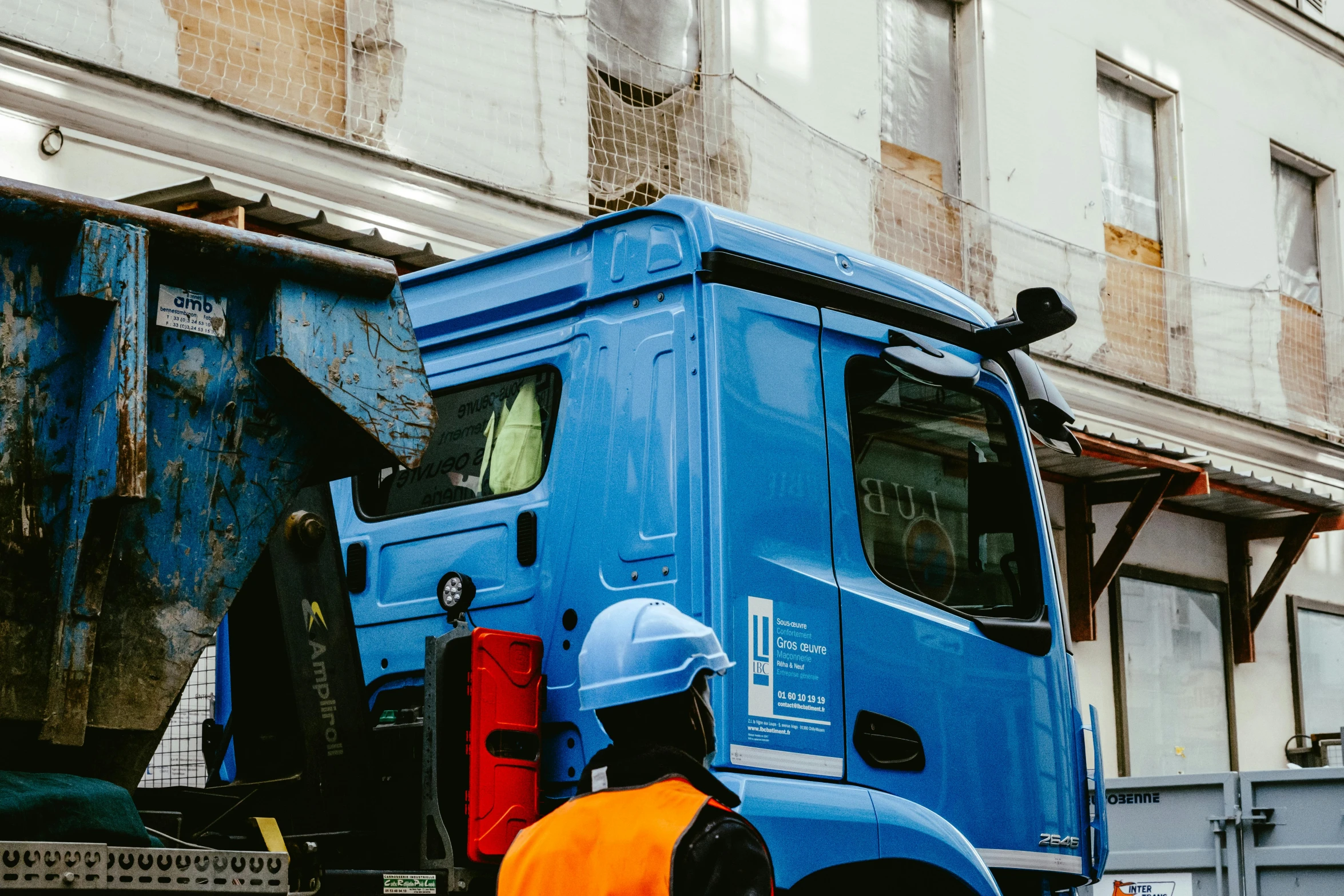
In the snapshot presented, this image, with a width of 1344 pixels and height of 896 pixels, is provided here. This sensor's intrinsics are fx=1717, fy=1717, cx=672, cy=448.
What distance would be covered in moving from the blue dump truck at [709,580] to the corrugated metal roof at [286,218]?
348 cm

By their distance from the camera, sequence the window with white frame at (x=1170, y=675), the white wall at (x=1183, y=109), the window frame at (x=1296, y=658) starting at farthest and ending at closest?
the window frame at (x=1296, y=658) → the white wall at (x=1183, y=109) → the window with white frame at (x=1170, y=675)

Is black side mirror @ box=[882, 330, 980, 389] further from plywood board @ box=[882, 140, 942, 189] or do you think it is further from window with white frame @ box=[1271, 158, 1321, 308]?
window with white frame @ box=[1271, 158, 1321, 308]

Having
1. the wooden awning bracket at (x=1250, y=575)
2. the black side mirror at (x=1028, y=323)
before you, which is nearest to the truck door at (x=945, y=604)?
the black side mirror at (x=1028, y=323)

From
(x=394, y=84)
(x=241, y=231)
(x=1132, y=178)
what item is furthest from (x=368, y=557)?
(x=1132, y=178)

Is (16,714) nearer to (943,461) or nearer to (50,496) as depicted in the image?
(50,496)

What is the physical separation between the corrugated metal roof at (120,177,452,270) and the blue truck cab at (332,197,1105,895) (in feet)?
11.1

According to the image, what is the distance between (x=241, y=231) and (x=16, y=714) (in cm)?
124

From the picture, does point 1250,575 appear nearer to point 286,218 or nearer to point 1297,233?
point 1297,233

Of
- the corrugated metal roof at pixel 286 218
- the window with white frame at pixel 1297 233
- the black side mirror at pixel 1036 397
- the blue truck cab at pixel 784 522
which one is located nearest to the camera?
the blue truck cab at pixel 784 522

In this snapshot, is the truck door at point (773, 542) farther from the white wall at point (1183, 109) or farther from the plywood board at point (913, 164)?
the white wall at point (1183, 109)

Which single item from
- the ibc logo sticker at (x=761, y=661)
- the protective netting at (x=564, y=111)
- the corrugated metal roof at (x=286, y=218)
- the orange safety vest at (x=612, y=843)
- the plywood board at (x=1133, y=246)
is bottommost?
the orange safety vest at (x=612, y=843)

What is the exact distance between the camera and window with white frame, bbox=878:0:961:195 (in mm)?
15328

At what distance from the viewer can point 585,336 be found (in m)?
5.30

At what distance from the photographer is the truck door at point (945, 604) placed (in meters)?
A: 4.99
